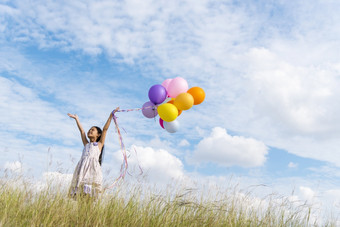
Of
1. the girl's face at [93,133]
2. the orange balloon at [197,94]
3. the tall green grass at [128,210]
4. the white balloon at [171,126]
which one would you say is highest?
the orange balloon at [197,94]

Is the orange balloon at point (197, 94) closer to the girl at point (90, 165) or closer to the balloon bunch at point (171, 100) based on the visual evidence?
the balloon bunch at point (171, 100)

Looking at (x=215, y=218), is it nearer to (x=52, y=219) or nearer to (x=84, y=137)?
(x=52, y=219)

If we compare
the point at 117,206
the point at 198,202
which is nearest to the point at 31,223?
the point at 117,206

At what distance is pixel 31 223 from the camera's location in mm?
4250

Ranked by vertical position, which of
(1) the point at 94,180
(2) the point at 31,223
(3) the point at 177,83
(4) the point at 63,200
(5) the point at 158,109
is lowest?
(2) the point at 31,223

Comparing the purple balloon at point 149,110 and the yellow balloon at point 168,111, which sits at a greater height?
the purple balloon at point 149,110

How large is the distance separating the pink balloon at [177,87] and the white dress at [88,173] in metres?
1.64

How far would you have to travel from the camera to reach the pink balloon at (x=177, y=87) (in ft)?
21.1

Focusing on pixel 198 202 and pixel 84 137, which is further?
pixel 84 137

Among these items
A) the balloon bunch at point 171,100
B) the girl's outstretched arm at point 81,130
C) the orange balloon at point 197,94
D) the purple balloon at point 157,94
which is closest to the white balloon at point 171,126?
the balloon bunch at point 171,100

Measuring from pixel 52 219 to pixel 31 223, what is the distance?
0.25 m

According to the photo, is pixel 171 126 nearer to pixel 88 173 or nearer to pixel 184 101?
pixel 184 101

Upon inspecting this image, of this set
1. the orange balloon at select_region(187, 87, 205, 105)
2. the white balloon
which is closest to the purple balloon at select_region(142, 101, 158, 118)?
the white balloon

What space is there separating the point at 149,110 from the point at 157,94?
36cm
